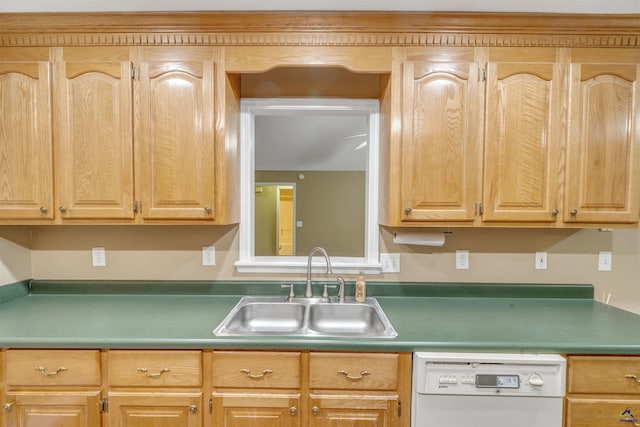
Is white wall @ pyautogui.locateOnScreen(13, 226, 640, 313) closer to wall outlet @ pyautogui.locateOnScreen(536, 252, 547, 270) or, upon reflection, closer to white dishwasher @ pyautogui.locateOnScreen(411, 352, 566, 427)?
wall outlet @ pyautogui.locateOnScreen(536, 252, 547, 270)

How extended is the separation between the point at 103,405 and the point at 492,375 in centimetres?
162

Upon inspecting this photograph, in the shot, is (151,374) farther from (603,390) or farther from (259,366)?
(603,390)

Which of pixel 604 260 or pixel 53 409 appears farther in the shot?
pixel 604 260

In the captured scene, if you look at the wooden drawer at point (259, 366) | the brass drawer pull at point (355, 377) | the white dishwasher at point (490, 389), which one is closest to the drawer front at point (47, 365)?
the wooden drawer at point (259, 366)

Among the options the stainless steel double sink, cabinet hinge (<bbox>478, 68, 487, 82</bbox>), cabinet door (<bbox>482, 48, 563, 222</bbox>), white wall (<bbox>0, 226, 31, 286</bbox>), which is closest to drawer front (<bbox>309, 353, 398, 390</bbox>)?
the stainless steel double sink

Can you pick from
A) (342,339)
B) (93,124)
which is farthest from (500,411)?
(93,124)

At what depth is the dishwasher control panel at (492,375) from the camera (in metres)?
1.36

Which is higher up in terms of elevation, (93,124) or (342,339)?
(93,124)

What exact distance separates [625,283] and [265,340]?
2.16 metres

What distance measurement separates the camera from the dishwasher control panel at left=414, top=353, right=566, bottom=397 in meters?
1.36

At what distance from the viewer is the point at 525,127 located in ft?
5.51

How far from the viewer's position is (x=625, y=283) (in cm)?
204

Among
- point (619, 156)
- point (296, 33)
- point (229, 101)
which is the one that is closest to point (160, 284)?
point (229, 101)

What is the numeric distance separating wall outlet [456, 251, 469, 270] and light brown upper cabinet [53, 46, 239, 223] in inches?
57.8
